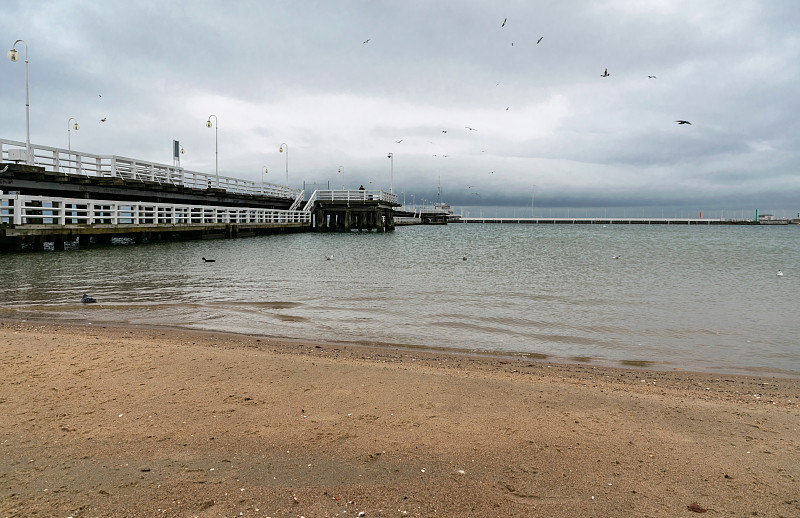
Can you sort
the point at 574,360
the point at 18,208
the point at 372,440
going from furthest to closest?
the point at 18,208 < the point at 574,360 < the point at 372,440

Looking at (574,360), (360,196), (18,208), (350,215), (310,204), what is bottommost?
(574,360)

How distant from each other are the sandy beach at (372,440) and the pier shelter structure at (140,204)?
22.6 metres

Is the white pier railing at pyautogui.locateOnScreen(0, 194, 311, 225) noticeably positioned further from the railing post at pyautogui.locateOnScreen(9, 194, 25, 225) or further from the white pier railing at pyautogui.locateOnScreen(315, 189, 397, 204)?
the white pier railing at pyautogui.locateOnScreen(315, 189, 397, 204)

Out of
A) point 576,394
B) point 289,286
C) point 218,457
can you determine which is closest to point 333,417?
point 218,457

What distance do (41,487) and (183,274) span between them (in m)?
15.7

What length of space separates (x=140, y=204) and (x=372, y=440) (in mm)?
33727

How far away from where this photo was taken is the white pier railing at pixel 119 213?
77.0ft

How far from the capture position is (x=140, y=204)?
3259 cm

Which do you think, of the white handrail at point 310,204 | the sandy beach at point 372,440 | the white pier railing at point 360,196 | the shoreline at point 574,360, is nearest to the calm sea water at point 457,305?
the shoreline at point 574,360

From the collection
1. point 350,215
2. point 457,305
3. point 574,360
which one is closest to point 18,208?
point 457,305

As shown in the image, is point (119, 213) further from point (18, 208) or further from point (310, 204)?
point (310, 204)

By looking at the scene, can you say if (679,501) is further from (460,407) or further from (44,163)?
(44,163)

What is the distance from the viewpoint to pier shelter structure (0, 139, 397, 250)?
24.7 m

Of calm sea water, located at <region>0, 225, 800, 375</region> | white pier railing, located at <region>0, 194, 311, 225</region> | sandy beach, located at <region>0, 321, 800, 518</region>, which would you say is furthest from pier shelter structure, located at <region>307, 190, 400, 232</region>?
sandy beach, located at <region>0, 321, 800, 518</region>
